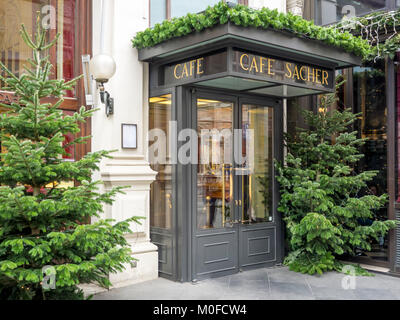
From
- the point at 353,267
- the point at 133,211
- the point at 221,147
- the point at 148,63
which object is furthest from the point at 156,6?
the point at 353,267

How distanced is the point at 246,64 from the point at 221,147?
1.73 metres

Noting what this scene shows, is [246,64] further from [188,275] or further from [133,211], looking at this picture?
[188,275]

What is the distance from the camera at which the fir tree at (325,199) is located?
668 centimetres

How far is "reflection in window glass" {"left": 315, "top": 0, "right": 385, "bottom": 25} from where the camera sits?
747 cm

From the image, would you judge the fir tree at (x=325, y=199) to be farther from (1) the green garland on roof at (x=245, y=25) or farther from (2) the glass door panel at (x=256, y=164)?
(1) the green garland on roof at (x=245, y=25)

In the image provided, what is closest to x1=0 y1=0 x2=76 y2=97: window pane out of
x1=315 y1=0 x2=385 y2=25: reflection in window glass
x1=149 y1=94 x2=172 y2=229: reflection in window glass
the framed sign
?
the framed sign

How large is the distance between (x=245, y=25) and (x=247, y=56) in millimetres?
551

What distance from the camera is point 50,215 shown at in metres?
4.27

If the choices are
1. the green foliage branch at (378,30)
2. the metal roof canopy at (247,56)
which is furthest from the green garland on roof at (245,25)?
the green foliage branch at (378,30)

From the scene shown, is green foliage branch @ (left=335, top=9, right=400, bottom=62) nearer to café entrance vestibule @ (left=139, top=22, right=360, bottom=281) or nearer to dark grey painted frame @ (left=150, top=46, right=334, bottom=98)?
café entrance vestibule @ (left=139, top=22, right=360, bottom=281)

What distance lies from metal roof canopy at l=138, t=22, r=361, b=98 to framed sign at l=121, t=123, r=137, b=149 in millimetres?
837

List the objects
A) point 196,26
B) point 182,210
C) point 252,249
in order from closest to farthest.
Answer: point 196,26 → point 182,210 → point 252,249

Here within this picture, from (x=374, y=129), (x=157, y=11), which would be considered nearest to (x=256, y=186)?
(x=374, y=129)

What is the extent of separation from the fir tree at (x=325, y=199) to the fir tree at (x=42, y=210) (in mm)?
3427
